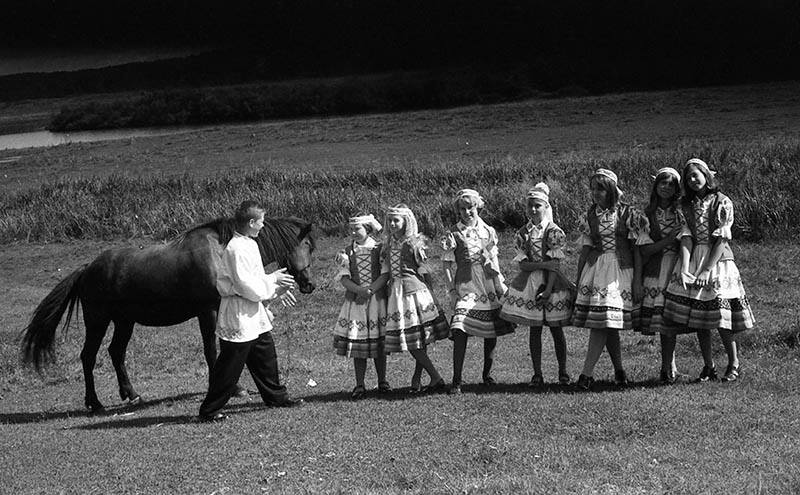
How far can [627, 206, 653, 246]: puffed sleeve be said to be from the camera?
29.9ft

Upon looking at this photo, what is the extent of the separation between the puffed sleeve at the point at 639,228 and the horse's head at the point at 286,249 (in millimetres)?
3304

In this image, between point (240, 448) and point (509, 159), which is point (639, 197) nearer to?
point (509, 159)

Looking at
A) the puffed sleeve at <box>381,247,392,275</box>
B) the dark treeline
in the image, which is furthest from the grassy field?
the dark treeline

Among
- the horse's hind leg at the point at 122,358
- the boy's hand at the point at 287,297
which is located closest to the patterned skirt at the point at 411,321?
the boy's hand at the point at 287,297

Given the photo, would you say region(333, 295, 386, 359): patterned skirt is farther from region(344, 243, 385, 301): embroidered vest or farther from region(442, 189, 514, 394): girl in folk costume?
region(442, 189, 514, 394): girl in folk costume

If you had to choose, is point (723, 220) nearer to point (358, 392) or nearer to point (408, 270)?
point (408, 270)

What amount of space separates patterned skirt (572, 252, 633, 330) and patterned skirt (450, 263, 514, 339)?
717 mm

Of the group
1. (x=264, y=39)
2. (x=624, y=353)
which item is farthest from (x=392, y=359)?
(x=264, y=39)

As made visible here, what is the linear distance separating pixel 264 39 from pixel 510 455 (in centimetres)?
5339

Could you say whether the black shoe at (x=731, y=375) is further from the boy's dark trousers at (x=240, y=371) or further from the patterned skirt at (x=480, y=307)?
the boy's dark trousers at (x=240, y=371)

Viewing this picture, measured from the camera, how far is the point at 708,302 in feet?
29.5

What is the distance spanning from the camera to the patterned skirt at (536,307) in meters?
9.25

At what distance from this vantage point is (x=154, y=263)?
10.7 metres

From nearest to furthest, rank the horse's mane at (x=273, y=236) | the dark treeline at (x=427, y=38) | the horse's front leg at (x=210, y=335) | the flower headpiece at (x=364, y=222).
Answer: the flower headpiece at (x=364, y=222), the horse's front leg at (x=210, y=335), the horse's mane at (x=273, y=236), the dark treeline at (x=427, y=38)
